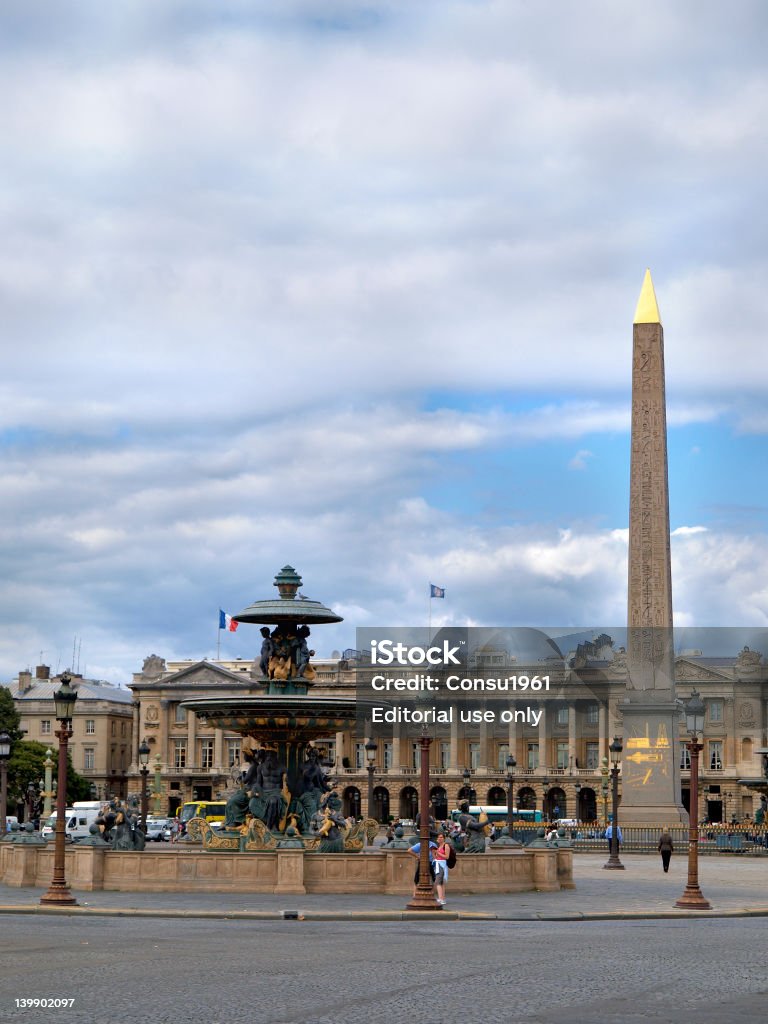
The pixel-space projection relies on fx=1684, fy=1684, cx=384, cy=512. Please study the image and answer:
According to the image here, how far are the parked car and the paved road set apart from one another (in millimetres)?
50360

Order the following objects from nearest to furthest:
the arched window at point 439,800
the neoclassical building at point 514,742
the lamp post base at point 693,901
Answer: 1. the lamp post base at point 693,901
2. the arched window at point 439,800
3. the neoclassical building at point 514,742

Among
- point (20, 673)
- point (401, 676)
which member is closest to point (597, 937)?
point (401, 676)

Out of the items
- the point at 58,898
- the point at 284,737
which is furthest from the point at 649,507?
the point at 58,898

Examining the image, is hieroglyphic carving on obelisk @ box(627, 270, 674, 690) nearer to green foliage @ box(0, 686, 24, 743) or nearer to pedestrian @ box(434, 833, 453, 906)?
pedestrian @ box(434, 833, 453, 906)

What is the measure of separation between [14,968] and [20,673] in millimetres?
152190

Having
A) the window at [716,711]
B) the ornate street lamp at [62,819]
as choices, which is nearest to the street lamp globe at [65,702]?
the ornate street lamp at [62,819]

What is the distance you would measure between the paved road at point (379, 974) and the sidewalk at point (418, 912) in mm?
2071

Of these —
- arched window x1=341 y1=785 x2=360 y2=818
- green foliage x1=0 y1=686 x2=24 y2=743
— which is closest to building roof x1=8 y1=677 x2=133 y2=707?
arched window x1=341 y1=785 x2=360 y2=818

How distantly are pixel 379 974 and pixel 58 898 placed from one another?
39.4ft

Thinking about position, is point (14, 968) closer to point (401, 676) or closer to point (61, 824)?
point (61, 824)

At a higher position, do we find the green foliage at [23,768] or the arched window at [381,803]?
the green foliage at [23,768]

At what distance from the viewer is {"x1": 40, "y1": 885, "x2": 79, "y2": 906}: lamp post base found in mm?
27859

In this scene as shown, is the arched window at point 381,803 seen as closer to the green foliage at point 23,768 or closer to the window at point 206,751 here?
the window at point 206,751

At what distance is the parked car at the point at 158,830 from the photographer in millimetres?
74500
